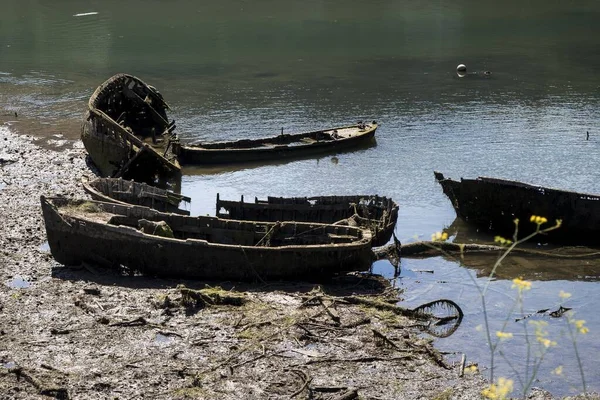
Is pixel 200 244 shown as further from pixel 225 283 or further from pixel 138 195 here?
pixel 138 195

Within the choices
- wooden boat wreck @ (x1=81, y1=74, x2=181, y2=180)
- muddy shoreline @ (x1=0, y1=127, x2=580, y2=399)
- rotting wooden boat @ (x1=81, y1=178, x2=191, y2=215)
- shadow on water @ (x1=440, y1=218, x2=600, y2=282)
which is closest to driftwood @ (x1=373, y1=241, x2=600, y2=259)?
shadow on water @ (x1=440, y1=218, x2=600, y2=282)

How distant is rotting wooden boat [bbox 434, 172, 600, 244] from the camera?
79.8 ft

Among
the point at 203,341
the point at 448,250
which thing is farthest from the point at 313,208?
the point at 203,341

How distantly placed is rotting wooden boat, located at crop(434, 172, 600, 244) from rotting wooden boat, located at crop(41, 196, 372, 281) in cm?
570

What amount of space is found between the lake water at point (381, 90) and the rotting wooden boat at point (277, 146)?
20.7 inches

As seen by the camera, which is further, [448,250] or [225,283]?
[448,250]

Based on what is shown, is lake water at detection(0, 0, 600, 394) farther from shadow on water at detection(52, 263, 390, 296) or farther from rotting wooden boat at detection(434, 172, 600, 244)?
rotting wooden boat at detection(434, 172, 600, 244)

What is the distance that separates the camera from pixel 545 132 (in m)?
37.5

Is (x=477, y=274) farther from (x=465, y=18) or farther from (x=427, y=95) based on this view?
(x=465, y=18)

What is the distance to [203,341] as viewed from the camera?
17.2m

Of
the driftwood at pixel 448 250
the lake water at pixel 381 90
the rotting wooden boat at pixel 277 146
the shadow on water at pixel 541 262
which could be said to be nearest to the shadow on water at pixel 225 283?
the lake water at pixel 381 90

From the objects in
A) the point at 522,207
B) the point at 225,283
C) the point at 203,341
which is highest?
the point at 522,207

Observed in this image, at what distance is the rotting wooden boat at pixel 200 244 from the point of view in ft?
66.2

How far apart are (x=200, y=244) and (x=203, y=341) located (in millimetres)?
3337
